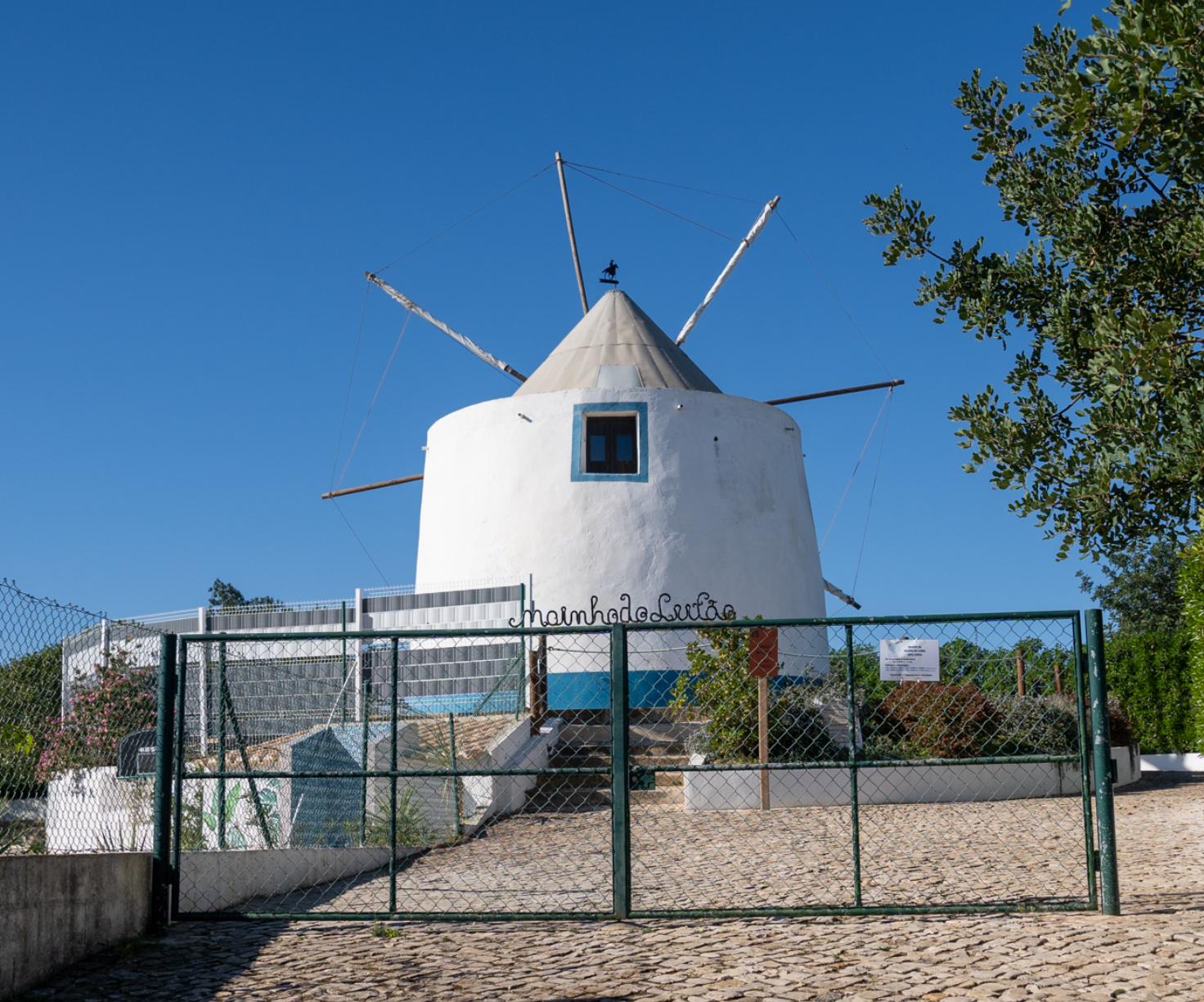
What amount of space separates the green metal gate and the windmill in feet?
4.36

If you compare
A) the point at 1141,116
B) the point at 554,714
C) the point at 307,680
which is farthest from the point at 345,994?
the point at 554,714

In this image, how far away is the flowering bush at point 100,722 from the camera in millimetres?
11234

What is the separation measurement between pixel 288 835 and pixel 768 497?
43.3ft

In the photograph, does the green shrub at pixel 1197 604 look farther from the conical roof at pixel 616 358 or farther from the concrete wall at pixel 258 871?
the concrete wall at pixel 258 871

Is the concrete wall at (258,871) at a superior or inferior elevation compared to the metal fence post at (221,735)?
inferior

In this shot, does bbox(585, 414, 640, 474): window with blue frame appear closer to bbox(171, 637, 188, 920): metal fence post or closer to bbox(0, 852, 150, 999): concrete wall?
bbox(171, 637, 188, 920): metal fence post

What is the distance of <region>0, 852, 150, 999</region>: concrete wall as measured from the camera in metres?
7.21

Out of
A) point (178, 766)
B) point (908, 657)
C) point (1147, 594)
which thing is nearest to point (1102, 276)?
point (908, 657)

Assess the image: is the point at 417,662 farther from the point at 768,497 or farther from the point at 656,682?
the point at 768,497

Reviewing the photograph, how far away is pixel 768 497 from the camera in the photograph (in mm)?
23188

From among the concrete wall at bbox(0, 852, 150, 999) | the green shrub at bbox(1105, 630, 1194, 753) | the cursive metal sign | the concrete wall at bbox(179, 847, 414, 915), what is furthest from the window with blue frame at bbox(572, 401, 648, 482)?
the concrete wall at bbox(0, 852, 150, 999)

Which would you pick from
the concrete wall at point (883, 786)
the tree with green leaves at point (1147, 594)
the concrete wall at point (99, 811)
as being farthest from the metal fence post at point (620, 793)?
the tree with green leaves at point (1147, 594)

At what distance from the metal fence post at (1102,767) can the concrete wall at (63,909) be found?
6095mm

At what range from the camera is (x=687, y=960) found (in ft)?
24.4
